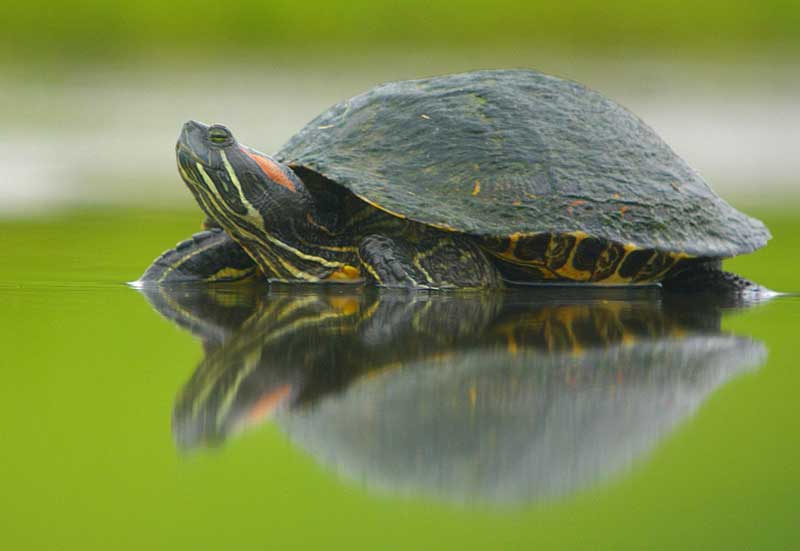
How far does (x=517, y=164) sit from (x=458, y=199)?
1.09ft

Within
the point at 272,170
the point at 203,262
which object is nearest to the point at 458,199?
the point at 272,170

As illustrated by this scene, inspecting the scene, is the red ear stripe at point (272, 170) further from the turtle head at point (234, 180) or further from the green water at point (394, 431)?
the green water at point (394, 431)

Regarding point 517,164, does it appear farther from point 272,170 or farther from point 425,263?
point 272,170

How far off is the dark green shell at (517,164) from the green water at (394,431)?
963 millimetres

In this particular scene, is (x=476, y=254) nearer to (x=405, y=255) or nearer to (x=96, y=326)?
(x=405, y=255)

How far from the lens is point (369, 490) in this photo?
4.75 ft

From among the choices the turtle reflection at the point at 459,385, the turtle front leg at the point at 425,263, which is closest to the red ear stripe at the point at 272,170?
the turtle front leg at the point at 425,263

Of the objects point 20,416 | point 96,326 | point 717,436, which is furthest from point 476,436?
point 96,326

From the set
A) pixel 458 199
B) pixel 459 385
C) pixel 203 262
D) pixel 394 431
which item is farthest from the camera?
pixel 203 262

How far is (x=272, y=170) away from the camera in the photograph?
→ 4.56 metres

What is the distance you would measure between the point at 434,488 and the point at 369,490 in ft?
0.30

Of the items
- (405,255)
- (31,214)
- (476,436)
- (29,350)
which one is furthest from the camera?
(31,214)

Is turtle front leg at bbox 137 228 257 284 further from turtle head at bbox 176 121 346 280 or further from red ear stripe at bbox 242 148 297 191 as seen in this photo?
red ear stripe at bbox 242 148 297 191

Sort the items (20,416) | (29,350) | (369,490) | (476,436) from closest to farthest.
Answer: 1. (369,490)
2. (476,436)
3. (20,416)
4. (29,350)
